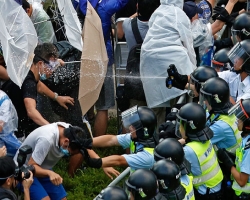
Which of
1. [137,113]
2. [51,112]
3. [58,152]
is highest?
[137,113]

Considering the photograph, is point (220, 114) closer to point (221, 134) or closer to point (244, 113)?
point (221, 134)

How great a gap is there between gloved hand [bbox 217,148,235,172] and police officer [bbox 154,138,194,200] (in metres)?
0.52

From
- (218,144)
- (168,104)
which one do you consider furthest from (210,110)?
(168,104)

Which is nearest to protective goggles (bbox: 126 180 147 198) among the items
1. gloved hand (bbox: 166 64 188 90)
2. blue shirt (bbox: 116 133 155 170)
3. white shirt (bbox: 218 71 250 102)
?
blue shirt (bbox: 116 133 155 170)

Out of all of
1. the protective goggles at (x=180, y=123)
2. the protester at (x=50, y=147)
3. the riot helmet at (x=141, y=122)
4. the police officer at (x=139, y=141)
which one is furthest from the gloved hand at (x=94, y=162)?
the protective goggles at (x=180, y=123)

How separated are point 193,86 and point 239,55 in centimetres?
60

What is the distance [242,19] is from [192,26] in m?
0.85

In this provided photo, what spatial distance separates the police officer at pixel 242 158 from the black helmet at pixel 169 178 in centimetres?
79

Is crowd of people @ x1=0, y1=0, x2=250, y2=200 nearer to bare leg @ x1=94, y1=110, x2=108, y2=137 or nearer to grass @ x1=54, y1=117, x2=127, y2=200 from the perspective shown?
bare leg @ x1=94, y1=110, x2=108, y2=137

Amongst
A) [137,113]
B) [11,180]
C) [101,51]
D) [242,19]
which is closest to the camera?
[11,180]

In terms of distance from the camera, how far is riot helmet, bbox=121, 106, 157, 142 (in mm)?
7051

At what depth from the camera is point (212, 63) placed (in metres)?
9.17

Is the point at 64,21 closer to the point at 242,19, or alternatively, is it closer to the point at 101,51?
the point at 101,51

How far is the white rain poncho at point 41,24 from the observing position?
31.4ft
